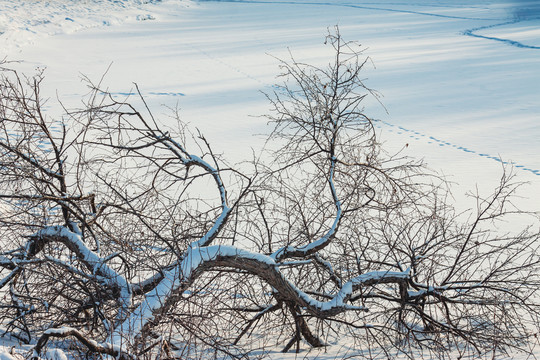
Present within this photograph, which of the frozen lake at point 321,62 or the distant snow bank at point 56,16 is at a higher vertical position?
the distant snow bank at point 56,16

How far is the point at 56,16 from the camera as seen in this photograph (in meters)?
22.3

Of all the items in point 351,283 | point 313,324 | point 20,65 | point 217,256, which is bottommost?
point 313,324

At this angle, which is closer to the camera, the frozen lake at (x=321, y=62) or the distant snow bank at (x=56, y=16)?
the frozen lake at (x=321, y=62)

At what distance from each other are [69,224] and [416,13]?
25.8 metres

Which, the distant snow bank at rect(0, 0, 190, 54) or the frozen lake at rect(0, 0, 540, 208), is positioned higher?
the distant snow bank at rect(0, 0, 190, 54)

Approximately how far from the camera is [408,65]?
1727cm

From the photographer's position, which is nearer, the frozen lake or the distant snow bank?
the frozen lake

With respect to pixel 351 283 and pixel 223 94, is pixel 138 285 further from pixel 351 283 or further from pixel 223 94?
pixel 223 94

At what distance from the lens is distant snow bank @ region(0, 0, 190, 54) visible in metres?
19.2

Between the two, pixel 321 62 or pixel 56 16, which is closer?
pixel 321 62

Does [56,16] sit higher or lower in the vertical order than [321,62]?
higher

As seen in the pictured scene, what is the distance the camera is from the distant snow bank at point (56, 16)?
19.2 meters

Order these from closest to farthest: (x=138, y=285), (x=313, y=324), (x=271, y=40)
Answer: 1. (x=138, y=285)
2. (x=313, y=324)
3. (x=271, y=40)

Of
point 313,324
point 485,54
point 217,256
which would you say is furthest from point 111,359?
point 485,54
